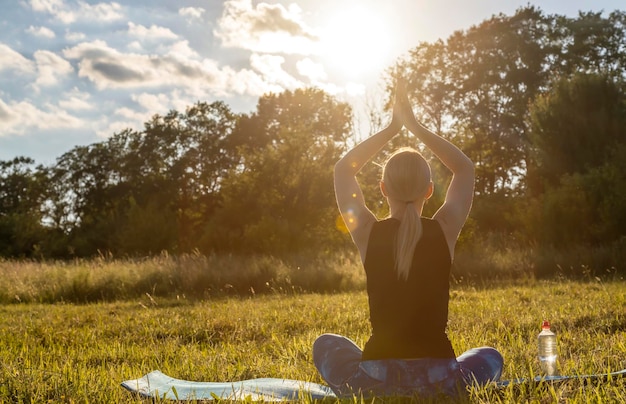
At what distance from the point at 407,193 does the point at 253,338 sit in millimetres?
5048

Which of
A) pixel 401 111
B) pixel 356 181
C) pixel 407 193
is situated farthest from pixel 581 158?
pixel 407 193

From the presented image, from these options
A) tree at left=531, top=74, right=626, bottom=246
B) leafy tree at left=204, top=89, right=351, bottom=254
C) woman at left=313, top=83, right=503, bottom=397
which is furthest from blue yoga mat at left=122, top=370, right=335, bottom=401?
leafy tree at left=204, top=89, right=351, bottom=254

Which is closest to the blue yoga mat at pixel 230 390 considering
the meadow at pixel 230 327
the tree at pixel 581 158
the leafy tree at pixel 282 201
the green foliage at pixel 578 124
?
the meadow at pixel 230 327

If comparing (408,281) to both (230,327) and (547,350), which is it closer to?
(547,350)

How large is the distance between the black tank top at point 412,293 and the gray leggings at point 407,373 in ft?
0.26

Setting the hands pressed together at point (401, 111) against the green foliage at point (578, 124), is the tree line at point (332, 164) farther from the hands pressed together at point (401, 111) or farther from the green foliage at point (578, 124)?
the hands pressed together at point (401, 111)

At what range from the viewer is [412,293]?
369cm

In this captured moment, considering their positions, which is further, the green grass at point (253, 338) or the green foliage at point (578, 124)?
the green foliage at point (578, 124)

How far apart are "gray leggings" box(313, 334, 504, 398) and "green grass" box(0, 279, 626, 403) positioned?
202 millimetres

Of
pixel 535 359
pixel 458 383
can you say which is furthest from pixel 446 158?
pixel 535 359

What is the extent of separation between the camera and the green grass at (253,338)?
172 inches

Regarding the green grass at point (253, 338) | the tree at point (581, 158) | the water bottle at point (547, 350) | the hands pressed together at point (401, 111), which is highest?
the tree at point (581, 158)

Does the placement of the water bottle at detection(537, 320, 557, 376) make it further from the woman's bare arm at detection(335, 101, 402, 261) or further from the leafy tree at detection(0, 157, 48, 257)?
the leafy tree at detection(0, 157, 48, 257)

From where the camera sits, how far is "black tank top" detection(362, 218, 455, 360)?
369 cm
